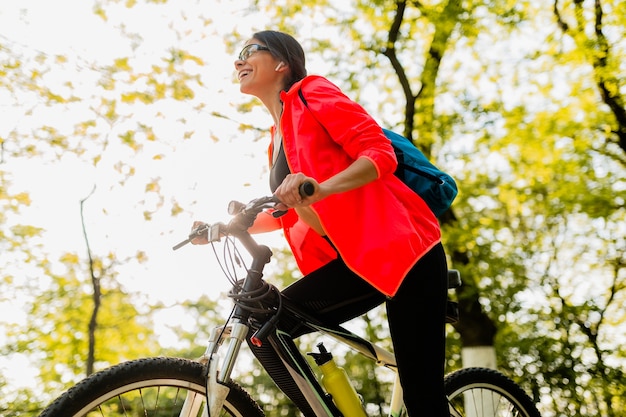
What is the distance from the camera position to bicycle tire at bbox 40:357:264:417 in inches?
64.9

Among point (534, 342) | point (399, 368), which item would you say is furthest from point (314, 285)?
point (534, 342)

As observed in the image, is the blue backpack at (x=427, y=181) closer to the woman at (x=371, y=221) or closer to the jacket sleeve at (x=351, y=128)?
the woman at (x=371, y=221)

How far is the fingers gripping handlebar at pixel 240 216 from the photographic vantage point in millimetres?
1730

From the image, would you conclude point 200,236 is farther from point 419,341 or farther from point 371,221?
point 419,341

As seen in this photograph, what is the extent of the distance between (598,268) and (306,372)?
11.9 m

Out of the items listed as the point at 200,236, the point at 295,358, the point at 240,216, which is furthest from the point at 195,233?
the point at 295,358

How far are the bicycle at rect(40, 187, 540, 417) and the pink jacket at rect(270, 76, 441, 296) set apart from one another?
27 centimetres

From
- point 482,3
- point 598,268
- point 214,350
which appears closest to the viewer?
point 214,350

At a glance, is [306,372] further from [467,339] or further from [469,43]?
[469,43]

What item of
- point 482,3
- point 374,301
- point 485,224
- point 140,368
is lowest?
point 140,368

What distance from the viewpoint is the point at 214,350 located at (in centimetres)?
199

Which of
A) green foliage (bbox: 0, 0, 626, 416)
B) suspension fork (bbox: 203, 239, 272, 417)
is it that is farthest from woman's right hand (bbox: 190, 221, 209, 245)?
green foliage (bbox: 0, 0, 626, 416)

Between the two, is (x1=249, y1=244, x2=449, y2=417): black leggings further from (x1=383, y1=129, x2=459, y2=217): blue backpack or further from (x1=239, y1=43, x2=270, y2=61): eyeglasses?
(x1=239, y1=43, x2=270, y2=61): eyeglasses

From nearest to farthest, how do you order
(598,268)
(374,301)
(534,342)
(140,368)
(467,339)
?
(140,368), (374,301), (467,339), (534,342), (598,268)
